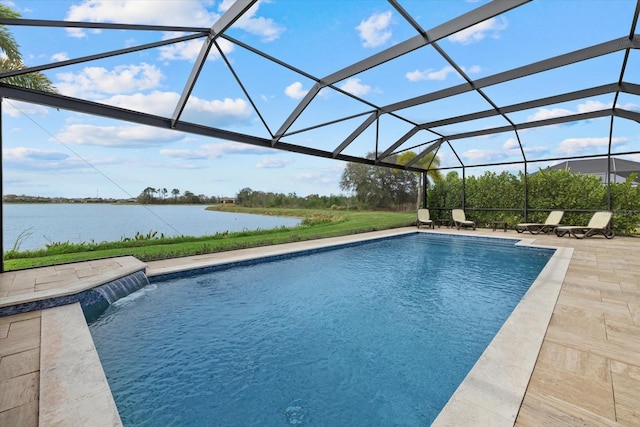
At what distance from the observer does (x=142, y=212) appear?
367 inches

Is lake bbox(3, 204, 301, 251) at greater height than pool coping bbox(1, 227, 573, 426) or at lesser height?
greater

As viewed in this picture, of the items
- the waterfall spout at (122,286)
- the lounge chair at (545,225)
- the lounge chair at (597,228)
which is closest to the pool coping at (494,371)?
the waterfall spout at (122,286)

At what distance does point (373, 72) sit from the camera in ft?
19.7

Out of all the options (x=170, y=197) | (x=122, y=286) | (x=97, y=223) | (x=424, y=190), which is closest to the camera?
(x=122, y=286)

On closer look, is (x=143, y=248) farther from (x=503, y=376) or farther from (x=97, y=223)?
(x=503, y=376)

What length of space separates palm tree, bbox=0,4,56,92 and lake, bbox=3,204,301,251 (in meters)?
2.52

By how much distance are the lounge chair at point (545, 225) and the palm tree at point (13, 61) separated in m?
13.9

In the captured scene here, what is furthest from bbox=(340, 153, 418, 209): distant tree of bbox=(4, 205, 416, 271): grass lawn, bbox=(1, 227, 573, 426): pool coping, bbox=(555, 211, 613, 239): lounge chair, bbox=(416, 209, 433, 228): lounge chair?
bbox=(1, 227, 573, 426): pool coping

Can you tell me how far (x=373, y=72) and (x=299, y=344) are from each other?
5.23m

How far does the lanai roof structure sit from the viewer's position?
14.1 ft

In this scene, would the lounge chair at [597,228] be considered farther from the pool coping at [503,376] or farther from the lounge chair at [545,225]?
the pool coping at [503,376]

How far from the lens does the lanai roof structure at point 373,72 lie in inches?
169

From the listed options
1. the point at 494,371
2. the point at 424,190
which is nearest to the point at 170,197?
the point at 424,190

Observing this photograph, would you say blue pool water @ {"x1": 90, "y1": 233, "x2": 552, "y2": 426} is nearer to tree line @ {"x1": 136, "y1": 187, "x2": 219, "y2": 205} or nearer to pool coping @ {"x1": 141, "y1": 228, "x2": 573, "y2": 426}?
pool coping @ {"x1": 141, "y1": 228, "x2": 573, "y2": 426}
